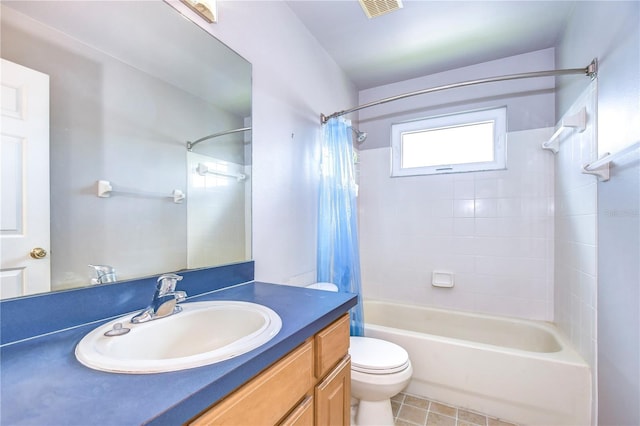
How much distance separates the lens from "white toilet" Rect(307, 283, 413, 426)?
1403 millimetres

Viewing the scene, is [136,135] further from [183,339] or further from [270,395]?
[270,395]

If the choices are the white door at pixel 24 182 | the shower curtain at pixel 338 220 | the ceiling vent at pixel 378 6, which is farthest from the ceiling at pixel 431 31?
the white door at pixel 24 182

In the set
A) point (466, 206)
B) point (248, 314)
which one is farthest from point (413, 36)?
point (248, 314)

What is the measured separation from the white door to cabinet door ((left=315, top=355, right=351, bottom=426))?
84 centimetres

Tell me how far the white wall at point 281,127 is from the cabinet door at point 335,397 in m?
0.64

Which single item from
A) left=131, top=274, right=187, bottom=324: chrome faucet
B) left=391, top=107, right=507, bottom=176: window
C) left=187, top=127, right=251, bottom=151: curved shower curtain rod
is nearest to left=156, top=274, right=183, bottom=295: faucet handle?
left=131, top=274, right=187, bottom=324: chrome faucet

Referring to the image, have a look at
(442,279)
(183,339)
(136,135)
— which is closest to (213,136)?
(136,135)

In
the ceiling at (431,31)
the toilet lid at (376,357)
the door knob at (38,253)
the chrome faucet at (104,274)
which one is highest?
the ceiling at (431,31)

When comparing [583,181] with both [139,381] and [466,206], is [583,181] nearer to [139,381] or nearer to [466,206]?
[466,206]

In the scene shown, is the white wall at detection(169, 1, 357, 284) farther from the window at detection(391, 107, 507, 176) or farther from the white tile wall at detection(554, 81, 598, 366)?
the white tile wall at detection(554, 81, 598, 366)

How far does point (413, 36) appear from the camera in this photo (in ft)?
6.40

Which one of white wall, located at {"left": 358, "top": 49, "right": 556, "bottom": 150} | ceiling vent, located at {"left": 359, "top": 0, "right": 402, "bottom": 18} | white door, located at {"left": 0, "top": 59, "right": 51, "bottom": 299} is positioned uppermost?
ceiling vent, located at {"left": 359, "top": 0, "right": 402, "bottom": 18}

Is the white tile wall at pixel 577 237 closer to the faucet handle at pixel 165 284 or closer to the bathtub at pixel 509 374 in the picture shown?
the bathtub at pixel 509 374

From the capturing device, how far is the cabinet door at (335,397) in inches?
35.0
